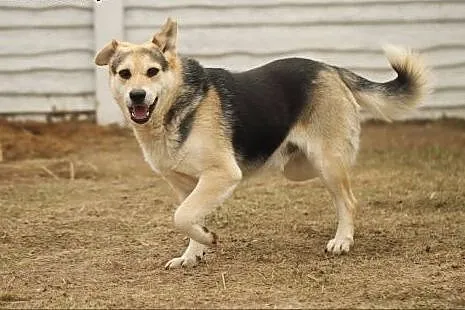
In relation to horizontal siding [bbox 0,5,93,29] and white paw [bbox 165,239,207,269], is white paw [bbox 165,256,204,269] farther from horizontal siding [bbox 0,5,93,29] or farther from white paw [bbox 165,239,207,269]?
horizontal siding [bbox 0,5,93,29]

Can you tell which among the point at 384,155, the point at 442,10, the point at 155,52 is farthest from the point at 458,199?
the point at 442,10

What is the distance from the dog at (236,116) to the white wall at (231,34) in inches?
160

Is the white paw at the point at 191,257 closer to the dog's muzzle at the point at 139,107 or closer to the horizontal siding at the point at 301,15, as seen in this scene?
the dog's muzzle at the point at 139,107

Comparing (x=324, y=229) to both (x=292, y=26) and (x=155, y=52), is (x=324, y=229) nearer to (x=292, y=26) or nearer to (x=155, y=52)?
(x=155, y=52)

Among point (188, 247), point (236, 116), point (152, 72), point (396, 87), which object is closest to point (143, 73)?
point (152, 72)

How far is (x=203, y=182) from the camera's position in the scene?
17.7 feet

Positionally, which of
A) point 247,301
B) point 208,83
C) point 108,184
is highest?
point 208,83

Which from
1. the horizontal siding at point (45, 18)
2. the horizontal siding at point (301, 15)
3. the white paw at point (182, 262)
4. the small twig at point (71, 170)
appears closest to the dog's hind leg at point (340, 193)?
the white paw at point (182, 262)

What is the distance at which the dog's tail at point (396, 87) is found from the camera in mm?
6254

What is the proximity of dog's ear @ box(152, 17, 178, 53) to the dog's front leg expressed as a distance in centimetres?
79

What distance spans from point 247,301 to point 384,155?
4.70 meters

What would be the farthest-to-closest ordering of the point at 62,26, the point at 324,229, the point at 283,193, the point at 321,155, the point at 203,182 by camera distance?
the point at 62,26 < the point at 283,193 < the point at 324,229 < the point at 321,155 < the point at 203,182

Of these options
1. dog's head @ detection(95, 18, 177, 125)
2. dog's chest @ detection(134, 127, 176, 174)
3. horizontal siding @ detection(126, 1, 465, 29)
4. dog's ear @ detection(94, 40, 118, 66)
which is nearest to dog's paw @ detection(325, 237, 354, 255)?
dog's chest @ detection(134, 127, 176, 174)

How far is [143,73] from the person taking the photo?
536 cm
